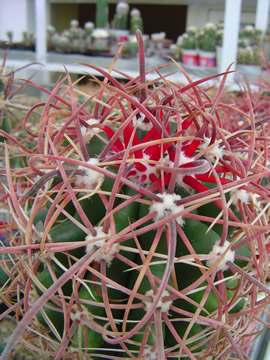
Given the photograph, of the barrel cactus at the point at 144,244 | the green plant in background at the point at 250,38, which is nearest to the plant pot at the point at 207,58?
the green plant in background at the point at 250,38

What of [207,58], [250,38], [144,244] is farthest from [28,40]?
[144,244]

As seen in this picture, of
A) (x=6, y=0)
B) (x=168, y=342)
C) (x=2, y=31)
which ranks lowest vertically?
(x=168, y=342)

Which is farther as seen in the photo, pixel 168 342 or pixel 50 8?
pixel 50 8

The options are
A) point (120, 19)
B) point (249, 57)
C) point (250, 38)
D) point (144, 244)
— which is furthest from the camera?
point (120, 19)

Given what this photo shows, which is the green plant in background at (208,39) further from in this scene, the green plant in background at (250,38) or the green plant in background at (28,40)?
the green plant in background at (28,40)

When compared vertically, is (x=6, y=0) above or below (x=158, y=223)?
above

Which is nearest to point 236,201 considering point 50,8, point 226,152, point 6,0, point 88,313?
point 226,152

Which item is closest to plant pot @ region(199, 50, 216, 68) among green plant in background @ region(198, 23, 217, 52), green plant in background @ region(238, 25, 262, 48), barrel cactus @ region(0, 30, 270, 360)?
green plant in background @ region(198, 23, 217, 52)

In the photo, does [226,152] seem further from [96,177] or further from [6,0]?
[6,0]

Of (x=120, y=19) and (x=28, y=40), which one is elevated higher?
(x=120, y=19)

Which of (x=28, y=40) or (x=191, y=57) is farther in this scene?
(x=28, y=40)

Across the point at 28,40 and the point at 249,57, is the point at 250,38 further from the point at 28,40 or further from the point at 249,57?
the point at 28,40
